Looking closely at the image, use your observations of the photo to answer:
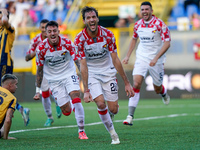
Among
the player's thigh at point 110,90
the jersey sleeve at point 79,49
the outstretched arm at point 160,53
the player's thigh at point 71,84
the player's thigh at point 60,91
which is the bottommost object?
the player's thigh at point 60,91

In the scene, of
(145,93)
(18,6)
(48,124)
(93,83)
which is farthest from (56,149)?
(18,6)

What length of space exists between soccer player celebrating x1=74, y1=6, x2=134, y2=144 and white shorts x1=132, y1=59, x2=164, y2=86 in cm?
230

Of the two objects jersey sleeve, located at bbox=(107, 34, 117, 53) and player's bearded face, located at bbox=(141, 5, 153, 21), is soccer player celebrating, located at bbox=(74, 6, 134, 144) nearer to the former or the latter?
jersey sleeve, located at bbox=(107, 34, 117, 53)

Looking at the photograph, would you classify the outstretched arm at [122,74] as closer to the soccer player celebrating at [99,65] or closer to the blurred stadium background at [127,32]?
the soccer player celebrating at [99,65]

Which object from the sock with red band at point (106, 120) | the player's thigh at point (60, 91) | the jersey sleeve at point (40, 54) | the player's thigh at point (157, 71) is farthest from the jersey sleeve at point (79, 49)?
the player's thigh at point (157, 71)

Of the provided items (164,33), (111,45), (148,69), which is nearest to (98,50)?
(111,45)

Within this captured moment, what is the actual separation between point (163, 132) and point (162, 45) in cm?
241

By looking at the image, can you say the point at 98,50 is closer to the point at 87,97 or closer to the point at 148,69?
the point at 87,97

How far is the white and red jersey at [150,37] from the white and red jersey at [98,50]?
237 centimetres

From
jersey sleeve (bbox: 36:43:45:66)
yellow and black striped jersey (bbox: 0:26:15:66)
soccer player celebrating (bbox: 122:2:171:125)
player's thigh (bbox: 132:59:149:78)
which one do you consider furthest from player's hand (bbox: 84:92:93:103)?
player's thigh (bbox: 132:59:149:78)

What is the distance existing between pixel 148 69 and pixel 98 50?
119 inches

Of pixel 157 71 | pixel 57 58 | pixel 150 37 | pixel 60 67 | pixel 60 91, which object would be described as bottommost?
pixel 60 91

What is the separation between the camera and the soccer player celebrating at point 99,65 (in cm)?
689

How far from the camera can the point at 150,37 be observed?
32.4 feet
